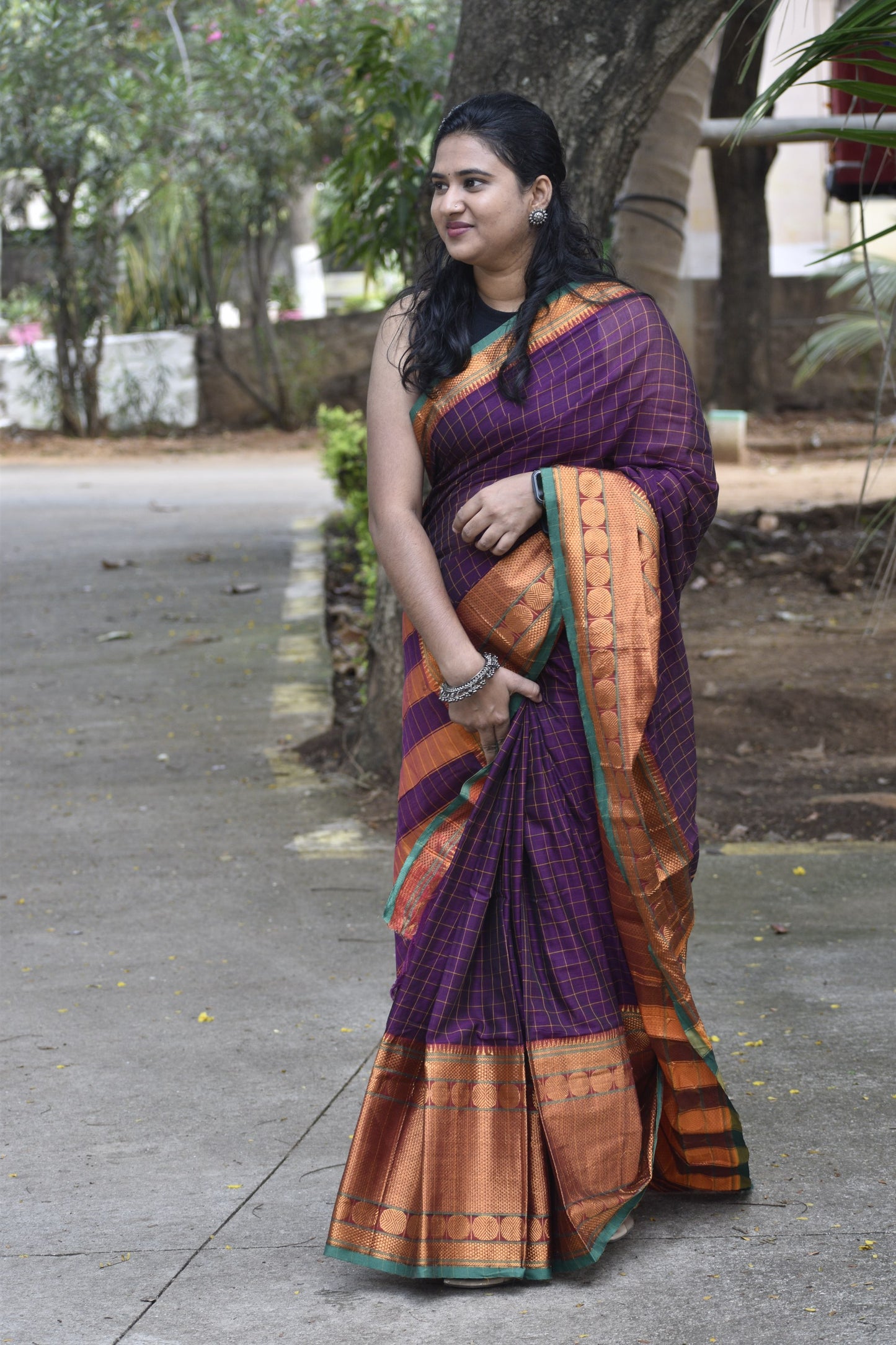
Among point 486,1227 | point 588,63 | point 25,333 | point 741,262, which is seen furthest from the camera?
point 25,333

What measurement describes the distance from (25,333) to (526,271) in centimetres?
1779

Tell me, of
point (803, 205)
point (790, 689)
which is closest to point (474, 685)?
point (790, 689)

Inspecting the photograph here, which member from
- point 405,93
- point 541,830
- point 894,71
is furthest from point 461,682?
point 405,93

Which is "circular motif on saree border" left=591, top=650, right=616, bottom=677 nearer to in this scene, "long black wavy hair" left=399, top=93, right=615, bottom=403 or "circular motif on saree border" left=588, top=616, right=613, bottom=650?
"circular motif on saree border" left=588, top=616, right=613, bottom=650

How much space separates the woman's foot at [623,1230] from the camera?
2391mm

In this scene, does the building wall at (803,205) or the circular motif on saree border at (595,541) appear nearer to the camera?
the circular motif on saree border at (595,541)

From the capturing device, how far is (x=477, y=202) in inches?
93.3

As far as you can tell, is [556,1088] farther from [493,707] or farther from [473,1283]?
[493,707]

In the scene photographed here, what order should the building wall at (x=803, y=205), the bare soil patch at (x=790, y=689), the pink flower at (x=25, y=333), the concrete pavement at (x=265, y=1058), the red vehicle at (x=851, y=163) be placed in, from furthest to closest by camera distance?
the building wall at (x=803, y=205) < the pink flower at (x=25, y=333) < the red vehicle at (x=851, y=163) < the bare soil patch at (x=790, y=689) < the concrete pavement at (x=265, y=1058)

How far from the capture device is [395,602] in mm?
4820

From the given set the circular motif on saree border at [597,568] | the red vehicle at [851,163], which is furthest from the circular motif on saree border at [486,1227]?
the red vehicle at [851,163]

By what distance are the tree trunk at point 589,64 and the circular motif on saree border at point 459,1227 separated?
304 cm

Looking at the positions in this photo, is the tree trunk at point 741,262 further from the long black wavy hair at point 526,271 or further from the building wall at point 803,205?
the long black wavy hair at point 526,271

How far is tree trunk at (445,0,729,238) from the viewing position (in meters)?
4.22
